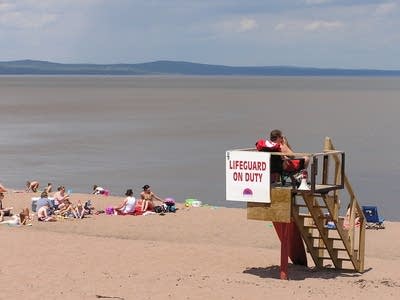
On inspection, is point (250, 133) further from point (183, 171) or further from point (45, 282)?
point (45, 282)

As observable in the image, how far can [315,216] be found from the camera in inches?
643

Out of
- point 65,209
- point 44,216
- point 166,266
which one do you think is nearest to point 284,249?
point 166,266

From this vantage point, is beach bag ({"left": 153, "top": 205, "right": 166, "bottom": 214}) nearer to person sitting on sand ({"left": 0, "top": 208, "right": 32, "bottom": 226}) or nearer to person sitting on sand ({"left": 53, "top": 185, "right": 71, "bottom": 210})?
person sitting on sand ({"left": 53, "top": 185, "right": 71, "bottom": 210})

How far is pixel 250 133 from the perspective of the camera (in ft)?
229

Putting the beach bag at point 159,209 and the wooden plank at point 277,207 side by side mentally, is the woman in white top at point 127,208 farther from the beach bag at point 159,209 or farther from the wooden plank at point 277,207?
the wooden plank at point 277,207

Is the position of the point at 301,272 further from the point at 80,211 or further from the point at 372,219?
the point at 80,211

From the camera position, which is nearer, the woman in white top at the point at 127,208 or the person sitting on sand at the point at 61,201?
the person sitting on sand at the point at 61,201

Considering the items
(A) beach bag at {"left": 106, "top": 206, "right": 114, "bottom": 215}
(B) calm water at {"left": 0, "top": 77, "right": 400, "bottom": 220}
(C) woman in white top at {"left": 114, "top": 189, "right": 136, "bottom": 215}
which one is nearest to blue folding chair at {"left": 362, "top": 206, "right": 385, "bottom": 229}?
(C) woman in white top at {"left": 114, "top": 189, "right": 136, "bottom": 215}

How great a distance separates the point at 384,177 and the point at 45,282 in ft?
97.7

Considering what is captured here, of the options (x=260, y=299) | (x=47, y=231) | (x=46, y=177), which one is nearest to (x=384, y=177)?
(x=46, y=177)

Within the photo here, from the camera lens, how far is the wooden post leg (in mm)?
15750

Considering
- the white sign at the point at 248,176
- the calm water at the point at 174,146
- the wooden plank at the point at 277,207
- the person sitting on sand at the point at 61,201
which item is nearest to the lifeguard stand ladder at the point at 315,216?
the wooden plank at the point at 277,207

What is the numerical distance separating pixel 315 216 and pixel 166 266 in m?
2.90

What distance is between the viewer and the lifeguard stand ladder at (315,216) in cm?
1545
